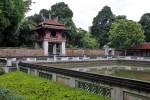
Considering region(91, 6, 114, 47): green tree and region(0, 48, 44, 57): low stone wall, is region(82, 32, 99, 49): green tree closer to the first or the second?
region(91, 6, 114, 47): green tree

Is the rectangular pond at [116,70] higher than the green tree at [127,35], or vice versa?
the green tree at [127,35]

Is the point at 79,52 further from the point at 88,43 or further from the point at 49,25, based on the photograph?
the point at 88,43

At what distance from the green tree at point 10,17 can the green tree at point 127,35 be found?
20537mm

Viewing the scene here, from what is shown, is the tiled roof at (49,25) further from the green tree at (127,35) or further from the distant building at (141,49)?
the distant building at (141,49)

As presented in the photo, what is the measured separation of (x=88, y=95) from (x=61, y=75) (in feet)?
10.1

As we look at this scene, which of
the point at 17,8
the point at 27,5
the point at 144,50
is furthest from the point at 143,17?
the point at 17,8

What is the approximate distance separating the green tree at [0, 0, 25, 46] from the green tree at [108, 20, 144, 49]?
67.4 ft

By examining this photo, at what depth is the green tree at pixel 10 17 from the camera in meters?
25.0

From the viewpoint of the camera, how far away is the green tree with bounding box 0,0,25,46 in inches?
984

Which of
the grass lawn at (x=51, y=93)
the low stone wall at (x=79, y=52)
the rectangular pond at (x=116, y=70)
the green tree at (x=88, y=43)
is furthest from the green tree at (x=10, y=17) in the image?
the green tree at (x=88, y=43)

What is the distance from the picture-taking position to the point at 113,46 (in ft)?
151

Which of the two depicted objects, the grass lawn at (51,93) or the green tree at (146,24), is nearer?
the grass lawn at (51,93)

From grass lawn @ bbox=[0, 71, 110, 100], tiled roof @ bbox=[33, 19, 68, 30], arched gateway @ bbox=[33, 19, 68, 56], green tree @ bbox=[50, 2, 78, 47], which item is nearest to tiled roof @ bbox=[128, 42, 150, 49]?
green tree @ bbox=[50, 2, 78, 47]

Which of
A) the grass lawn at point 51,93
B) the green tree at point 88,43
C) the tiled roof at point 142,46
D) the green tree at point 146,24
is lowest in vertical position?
the grass lawn at point 51,93
